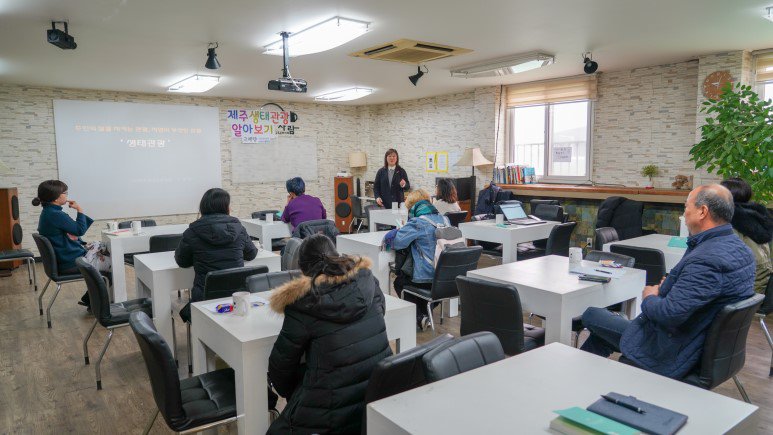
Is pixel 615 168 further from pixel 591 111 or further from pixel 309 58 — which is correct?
pixel 309 58

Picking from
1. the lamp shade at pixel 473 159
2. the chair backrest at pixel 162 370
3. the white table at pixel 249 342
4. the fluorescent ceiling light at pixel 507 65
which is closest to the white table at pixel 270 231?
the fluorescent ceiling light at pixel 507 65

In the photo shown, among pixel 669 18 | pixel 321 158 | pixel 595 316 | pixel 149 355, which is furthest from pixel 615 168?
pixel 149 355

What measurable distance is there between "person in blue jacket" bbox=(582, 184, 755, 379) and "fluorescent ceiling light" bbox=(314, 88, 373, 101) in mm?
7077

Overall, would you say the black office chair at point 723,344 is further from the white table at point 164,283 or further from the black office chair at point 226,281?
the white table at point 164,283

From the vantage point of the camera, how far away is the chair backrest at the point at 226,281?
11.1 ft

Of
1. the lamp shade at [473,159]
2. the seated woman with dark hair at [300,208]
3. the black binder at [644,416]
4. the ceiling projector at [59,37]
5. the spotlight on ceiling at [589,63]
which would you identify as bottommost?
the black binder at [644,416]

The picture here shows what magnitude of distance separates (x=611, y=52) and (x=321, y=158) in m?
6.58

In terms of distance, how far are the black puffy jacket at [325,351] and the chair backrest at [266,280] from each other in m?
1.13

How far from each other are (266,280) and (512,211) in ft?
12.1

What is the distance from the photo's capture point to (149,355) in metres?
2.23

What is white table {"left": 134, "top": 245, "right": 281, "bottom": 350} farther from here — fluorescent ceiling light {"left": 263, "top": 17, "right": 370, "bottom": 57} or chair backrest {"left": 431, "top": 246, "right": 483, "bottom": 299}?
fluorescent ceiling light {"left": 263, "top": 17, "right": 370, "bottom": 57}

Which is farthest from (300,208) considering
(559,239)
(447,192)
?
(559,239)

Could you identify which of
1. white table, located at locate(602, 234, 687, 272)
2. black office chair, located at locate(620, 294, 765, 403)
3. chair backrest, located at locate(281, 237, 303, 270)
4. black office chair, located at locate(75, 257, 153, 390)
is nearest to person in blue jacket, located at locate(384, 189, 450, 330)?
chair backrest, located at locate(281, 237, 303, 270)

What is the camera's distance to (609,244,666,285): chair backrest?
4.04 m
